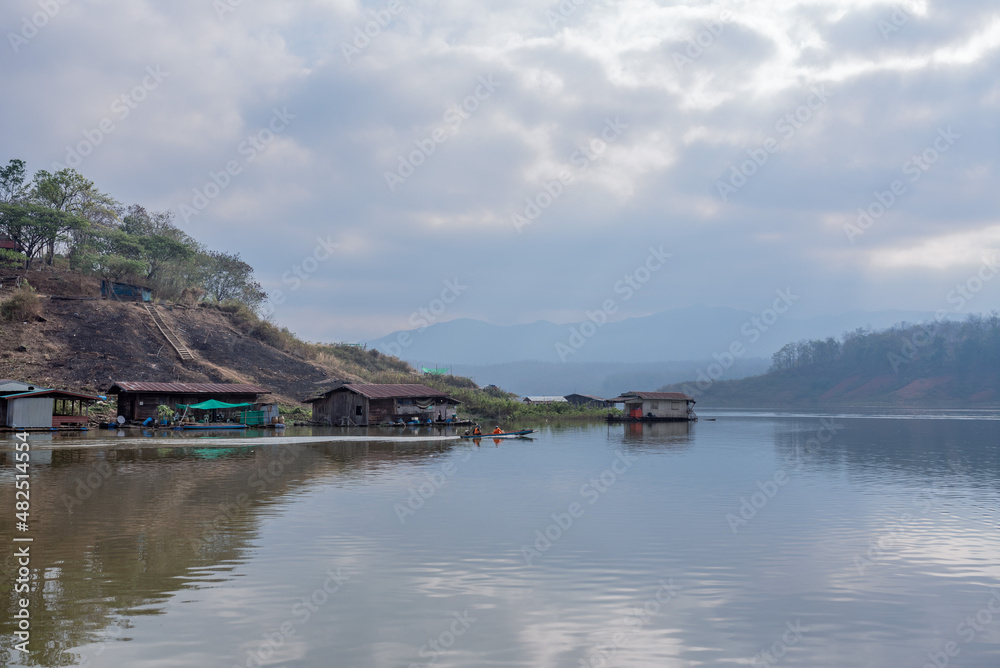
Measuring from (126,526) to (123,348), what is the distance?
67.0 metres

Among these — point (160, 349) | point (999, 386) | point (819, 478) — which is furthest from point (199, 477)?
point (999, 386)

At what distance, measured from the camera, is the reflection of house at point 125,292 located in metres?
90.2

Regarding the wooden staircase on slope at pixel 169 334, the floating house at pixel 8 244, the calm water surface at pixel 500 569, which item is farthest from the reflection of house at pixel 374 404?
the floating house at pixel 8 244

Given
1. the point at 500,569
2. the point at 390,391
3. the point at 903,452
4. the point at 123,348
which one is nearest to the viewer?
the point at 500,569

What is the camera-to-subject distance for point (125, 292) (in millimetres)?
91625

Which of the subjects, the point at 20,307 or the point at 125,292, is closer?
the point at 20,307

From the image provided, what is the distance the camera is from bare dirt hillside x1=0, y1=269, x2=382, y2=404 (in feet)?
237

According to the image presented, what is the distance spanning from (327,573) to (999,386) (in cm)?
20812

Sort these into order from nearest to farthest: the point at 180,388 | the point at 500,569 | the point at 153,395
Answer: the point at 500,569
the point at 153,395
the point at 180,388

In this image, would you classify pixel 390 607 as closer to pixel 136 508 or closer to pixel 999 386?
pixel 136 508

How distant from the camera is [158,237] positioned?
99.1 metres

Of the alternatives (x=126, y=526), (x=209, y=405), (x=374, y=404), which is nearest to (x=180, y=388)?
(x=209, y=405)

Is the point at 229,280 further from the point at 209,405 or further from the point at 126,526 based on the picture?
the point at 126,526

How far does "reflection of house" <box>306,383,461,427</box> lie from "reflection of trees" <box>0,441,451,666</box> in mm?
30779
